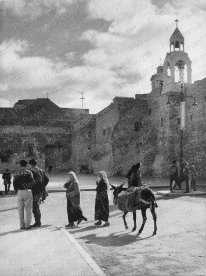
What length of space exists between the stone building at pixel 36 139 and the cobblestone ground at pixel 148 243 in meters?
41.1

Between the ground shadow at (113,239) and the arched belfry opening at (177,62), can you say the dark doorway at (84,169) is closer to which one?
the arched belfry opening at (177,62)

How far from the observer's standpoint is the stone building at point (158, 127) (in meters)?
30.6

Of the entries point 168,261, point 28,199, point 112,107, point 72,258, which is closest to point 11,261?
point 72,258

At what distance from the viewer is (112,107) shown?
3934 centimetres

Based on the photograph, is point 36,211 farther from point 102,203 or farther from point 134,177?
point 134,177

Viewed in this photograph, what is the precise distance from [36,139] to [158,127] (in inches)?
976

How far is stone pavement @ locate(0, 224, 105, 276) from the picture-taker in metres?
5.12

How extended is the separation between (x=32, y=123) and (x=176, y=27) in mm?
32587

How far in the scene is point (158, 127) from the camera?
34.8 meters

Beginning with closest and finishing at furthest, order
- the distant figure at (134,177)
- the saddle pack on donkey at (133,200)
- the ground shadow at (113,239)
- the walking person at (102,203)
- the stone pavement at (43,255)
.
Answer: the stone pavement at (43,255) → the ground shadow at (113,239) → the saddle pack on donkey at (133,200) → the distant figure at (134,177) → the walking person at (102,203)

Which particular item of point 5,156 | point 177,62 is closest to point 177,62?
point 177,62

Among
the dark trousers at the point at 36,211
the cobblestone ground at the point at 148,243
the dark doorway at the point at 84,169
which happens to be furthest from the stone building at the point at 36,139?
the dark trousers at the point at 36,211

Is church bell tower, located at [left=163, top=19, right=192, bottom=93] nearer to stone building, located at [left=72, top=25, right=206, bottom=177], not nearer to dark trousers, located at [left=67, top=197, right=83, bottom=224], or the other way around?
stone building, located at [left=72, top=25, right=206, bottom=177]

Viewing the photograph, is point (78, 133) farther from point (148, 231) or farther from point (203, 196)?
point (148, 231)
